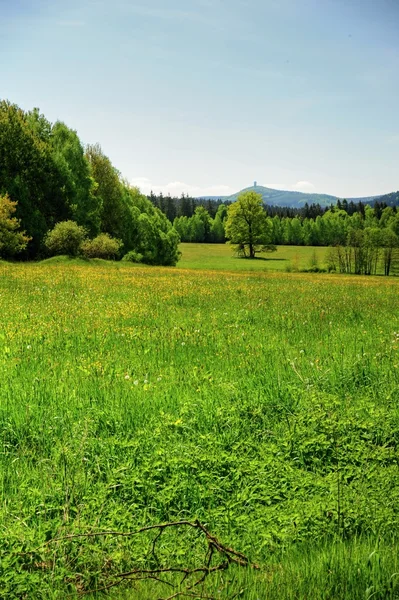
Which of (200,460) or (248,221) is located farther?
(248,221)

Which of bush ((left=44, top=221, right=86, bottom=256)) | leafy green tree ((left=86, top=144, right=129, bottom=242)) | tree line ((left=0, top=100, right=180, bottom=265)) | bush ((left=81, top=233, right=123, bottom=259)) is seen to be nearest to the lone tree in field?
leafy green tree ((left=86, top=144, right=129, bottom=242))

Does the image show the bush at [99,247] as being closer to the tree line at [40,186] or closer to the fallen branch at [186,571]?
the tree line at [40,186]

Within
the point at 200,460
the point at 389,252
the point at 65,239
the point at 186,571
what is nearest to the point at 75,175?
the point at 65,239

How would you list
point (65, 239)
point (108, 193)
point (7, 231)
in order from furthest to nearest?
point (108, 193) → point (65, 239) → point (7, 231)

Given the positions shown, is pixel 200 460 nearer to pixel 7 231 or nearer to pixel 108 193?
pixel 7 231

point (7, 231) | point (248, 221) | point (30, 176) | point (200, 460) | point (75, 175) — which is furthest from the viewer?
Result: point (248, 221)

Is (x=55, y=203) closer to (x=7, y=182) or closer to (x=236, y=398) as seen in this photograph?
(x=7, y=182)

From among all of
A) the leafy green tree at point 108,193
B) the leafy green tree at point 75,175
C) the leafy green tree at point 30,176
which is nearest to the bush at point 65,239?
the leafy green tree at point 30,176

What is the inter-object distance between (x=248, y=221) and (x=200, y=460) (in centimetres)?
9648

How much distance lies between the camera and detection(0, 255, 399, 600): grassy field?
118 inches

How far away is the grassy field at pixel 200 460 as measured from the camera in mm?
3006

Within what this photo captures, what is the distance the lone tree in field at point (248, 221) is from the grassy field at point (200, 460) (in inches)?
3539

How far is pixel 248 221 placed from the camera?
98.1 m

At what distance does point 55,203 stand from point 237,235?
57212 mm
